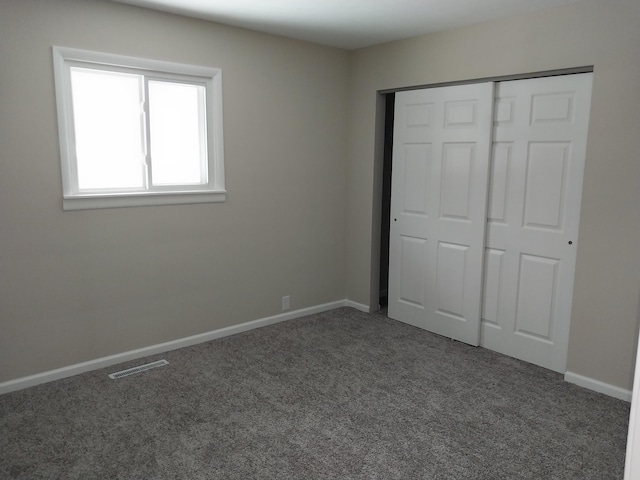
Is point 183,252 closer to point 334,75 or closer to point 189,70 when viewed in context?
point 189,70

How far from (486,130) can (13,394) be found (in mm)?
3599

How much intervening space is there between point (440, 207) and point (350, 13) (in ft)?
5.36

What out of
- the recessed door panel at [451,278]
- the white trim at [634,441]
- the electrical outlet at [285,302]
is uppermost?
the white trim at [634,441]

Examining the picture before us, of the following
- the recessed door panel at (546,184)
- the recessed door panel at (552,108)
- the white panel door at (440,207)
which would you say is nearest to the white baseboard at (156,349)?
the white panel door at (440,207)

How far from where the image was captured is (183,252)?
363cm

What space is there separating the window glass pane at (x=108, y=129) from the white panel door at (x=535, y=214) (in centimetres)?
257

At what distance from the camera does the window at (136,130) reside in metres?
3.07

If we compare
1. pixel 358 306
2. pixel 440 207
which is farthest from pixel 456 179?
pixel 358 306

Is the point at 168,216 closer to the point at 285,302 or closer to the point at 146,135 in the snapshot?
the point at 146,135

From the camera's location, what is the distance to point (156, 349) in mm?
3562

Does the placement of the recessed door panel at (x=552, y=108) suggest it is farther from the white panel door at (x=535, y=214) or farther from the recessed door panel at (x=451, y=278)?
the recessed door panel at (x=451, y=278)

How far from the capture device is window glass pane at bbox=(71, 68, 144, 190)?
3.13 m

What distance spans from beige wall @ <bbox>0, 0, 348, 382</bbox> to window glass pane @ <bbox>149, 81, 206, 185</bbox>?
21 centimetres

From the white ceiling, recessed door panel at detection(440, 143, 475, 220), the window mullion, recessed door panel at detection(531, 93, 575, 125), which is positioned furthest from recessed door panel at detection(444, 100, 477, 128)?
the window mullion
